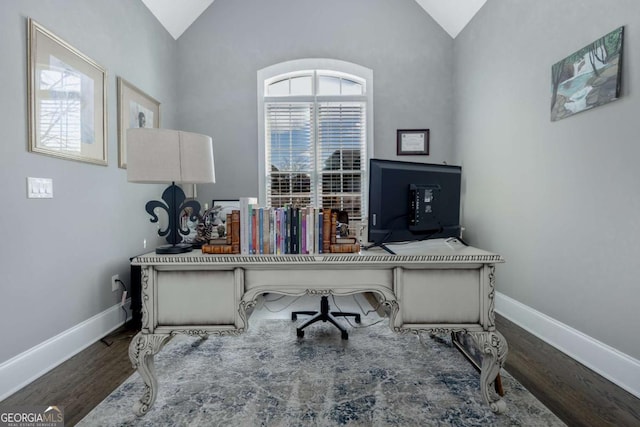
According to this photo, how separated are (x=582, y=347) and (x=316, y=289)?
1772mm

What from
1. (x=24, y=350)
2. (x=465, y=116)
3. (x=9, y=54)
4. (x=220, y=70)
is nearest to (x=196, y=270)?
(x=24, y=350)

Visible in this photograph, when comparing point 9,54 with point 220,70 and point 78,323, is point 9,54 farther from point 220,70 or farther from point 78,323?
point 220,70

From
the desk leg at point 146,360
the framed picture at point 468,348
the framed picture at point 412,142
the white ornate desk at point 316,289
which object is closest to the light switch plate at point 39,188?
the white ornate desk at point 316,289

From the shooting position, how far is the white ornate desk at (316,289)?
4.84 ft

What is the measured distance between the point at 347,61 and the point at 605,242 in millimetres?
2990

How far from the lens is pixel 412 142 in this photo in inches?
147

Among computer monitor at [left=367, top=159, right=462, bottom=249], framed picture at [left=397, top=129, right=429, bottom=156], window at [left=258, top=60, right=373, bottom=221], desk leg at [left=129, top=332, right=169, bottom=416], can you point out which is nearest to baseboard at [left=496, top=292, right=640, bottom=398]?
computer monitor at [left=367, top=159, right=462, bottom=249]

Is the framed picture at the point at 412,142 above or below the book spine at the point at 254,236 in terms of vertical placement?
above

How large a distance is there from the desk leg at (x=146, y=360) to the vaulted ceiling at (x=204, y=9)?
311 centimetres

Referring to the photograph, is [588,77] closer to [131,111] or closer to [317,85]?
[317,85]

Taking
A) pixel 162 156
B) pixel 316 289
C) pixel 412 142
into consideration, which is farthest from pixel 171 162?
pixel 412 142

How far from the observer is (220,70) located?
3697 mm

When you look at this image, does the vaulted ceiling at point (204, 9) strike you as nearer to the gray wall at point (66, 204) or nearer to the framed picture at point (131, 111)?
the gray wall at point (66, 204)

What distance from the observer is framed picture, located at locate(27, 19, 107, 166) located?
6.15 feet
